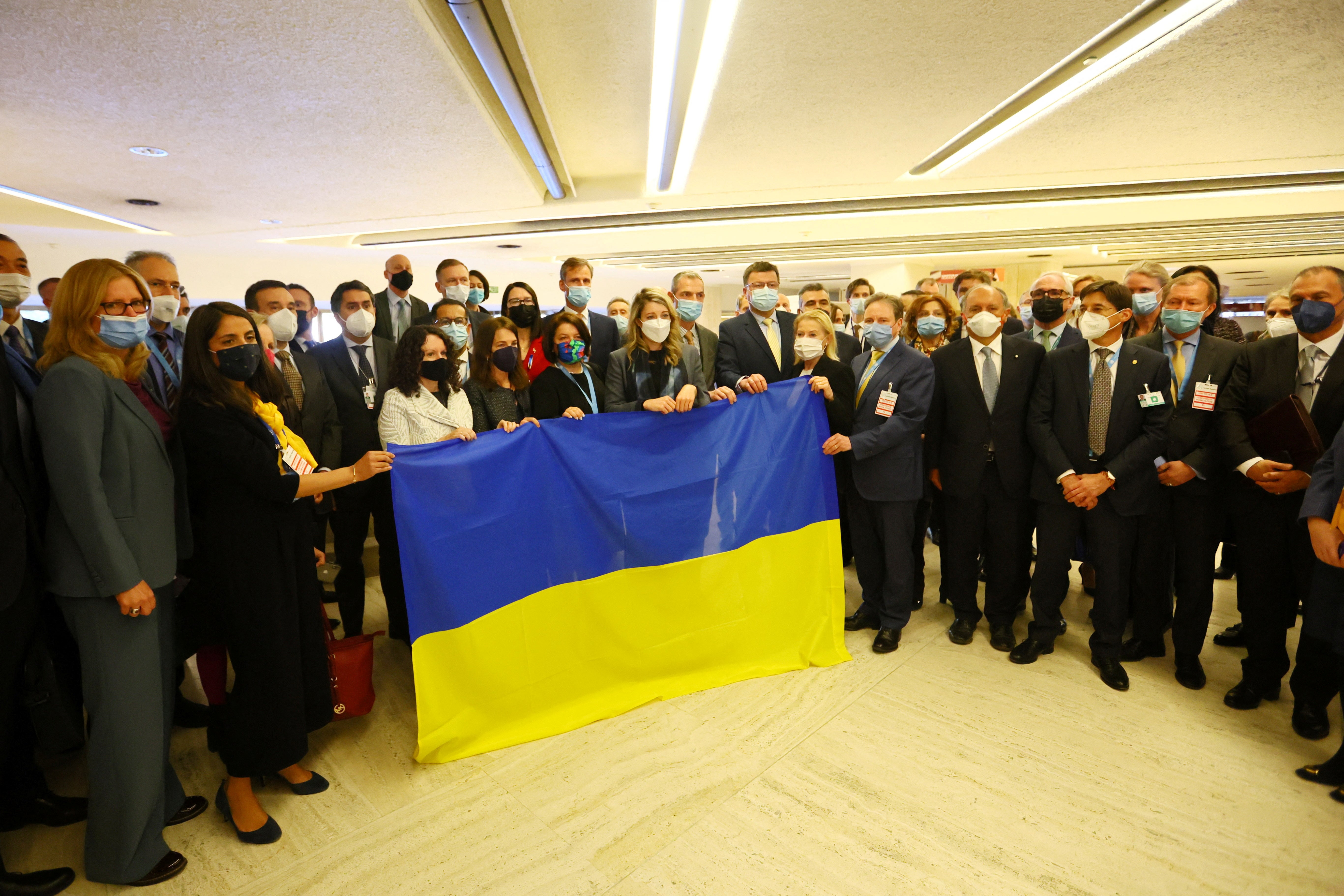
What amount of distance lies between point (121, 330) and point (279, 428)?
19.6 inches

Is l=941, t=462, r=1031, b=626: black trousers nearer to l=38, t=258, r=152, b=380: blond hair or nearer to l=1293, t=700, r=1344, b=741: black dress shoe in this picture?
l=1293, t=700, r=1344, b=741: black dress shoe

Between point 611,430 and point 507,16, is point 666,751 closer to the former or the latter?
point 611,430

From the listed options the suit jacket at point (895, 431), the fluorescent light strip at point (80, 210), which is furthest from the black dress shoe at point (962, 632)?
the fluorescent light strip at point (80, 210)

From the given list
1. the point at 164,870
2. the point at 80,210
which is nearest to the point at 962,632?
the point at 164,870

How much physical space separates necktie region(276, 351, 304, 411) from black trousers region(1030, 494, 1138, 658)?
12.3 feet

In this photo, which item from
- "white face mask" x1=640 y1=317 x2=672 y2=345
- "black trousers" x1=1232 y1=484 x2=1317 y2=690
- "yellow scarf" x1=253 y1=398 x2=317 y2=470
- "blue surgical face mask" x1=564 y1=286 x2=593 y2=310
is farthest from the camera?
"blue surgical face mask" x1=564 y1=286 x2=593 y2=310

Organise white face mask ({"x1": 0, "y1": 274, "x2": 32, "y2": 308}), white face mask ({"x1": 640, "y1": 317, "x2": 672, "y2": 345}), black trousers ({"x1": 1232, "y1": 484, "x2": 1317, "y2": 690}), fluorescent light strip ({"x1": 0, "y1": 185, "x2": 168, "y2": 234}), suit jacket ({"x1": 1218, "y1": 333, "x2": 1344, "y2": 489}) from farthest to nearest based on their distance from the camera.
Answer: fluorescent light strip ({"x1": 0, "y1": 185, "x2": 168, "y2": 234}) < white face mask ({"x1": 640, "y1": 317, "x2": 672, "y2": 345}) < black trousers ({"x1": 1232, "y1": 484, "x2": 1317, "y2": 690}) < suit jacket ({"x1": 1218, "y1": 333, "x2": 1344, "y2": 489}) < white face mask ({"x1": 0, "y1": 274, "x2": 32, "y2": 308})

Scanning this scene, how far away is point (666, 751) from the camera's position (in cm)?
242

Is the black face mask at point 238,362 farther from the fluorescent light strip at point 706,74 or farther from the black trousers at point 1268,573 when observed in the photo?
the black trousers at point 1268,573

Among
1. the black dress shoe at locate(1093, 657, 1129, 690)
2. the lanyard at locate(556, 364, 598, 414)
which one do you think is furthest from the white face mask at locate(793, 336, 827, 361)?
the black dress shoe at locate(1093, 657, 1129, 690)

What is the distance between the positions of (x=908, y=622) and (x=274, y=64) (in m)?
4.70

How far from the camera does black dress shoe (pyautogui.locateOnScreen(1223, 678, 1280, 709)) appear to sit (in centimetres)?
270

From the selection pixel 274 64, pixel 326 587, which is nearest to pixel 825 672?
pixel 326 587

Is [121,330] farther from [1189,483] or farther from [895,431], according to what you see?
[1189,483]
